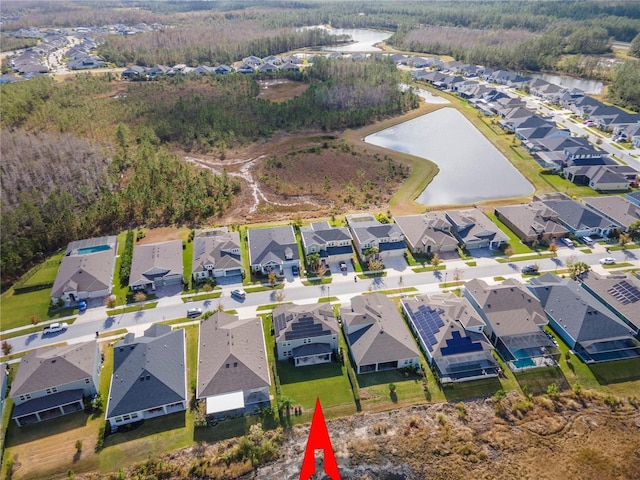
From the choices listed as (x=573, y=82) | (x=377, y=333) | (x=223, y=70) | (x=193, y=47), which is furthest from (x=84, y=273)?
(x=573, y=82)

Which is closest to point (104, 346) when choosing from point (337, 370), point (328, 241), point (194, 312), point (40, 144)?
point (194, 312)

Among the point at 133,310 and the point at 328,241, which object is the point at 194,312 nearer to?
the point at 133,310

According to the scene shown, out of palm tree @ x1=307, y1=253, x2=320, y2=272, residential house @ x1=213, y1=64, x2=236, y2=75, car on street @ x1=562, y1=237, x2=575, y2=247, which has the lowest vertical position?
car on street @ x1=562, y1=237, x2=575, y2=247

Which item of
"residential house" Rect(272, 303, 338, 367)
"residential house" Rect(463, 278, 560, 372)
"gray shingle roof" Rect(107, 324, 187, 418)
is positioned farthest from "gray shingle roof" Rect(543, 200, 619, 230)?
"gray shingle roof" Rect(107, 324, 187, 418)

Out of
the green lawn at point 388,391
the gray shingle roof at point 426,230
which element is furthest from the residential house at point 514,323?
the gray shingle roof at point 426,230

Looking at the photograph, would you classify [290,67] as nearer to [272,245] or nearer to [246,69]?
[246,69]

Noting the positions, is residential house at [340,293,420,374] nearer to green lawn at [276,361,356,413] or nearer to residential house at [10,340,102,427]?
green lawn at [276,361,356,413]

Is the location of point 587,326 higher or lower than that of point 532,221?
lower
